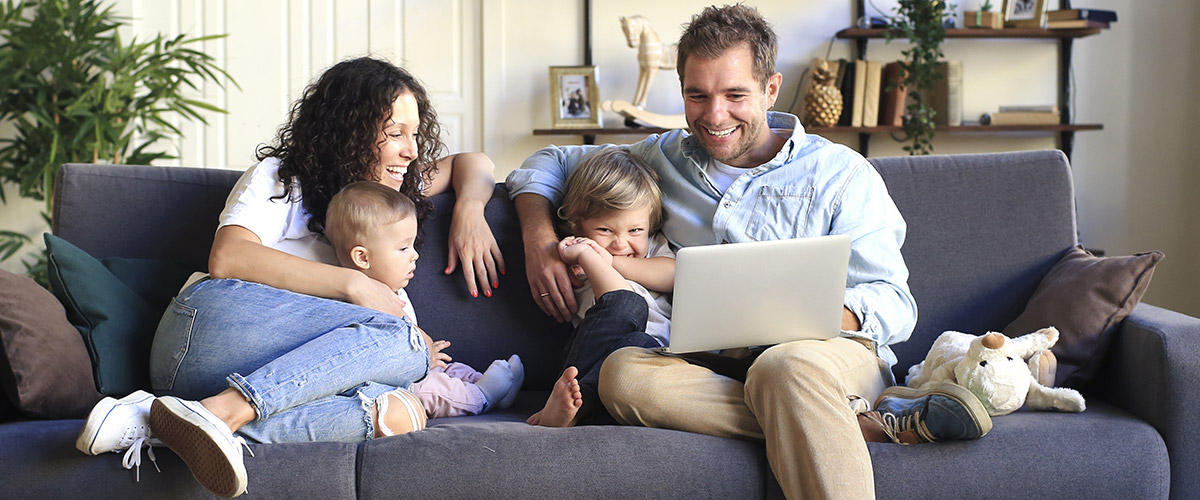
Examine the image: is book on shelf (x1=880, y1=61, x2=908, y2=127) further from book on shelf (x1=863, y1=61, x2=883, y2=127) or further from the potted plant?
the potted plant

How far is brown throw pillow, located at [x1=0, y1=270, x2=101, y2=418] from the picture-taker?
5.07 ft

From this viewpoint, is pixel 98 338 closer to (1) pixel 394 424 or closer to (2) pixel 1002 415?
(1) pixel 394 424

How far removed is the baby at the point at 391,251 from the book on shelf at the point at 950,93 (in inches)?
104

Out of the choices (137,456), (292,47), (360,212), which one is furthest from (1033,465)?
(292,47)

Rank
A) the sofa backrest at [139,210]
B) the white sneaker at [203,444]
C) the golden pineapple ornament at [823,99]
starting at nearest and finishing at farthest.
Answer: the white sneaker at [203,444] → the sofa backrest at [139,210] → the golden pineapple ornament at [823,99]

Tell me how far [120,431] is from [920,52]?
3201 mm

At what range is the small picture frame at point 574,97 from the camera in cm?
384

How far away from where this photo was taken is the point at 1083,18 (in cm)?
365

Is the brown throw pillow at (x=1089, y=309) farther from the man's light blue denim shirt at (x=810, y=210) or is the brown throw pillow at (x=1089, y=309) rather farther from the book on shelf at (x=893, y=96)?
the book on shelf at (x=893, y=96)

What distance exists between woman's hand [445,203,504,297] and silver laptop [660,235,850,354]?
60 cm

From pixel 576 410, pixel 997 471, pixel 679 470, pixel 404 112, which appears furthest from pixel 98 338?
pixel 997 471

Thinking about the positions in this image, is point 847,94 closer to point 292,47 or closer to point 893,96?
point 893,96

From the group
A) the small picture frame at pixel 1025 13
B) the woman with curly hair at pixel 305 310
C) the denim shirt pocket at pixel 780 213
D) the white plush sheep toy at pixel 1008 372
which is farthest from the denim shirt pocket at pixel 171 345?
the small picture frame at pixel 1025 13


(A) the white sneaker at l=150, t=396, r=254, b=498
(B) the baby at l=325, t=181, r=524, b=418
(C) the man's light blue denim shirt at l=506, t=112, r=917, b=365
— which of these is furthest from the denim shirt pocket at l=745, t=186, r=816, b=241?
(A) the white sneaker at l=150, t=396, r=254, b=498
